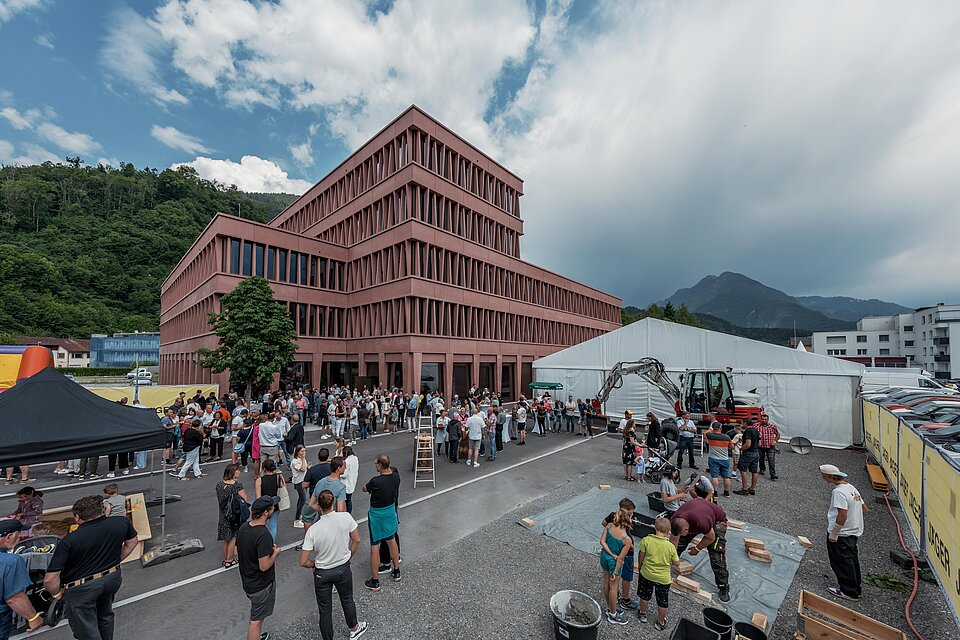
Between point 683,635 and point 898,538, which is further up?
point 683,635

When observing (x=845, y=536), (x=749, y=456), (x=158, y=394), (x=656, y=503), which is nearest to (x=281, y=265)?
(x=158, y=394)

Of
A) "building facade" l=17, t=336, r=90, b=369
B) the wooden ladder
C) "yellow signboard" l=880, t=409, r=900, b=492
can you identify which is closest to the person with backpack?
the wooden ladder

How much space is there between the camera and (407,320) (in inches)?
1180

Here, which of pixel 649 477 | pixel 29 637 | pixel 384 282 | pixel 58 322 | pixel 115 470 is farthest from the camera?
pixel 58 322

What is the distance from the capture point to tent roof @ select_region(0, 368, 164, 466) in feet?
20.3

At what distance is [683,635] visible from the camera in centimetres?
448

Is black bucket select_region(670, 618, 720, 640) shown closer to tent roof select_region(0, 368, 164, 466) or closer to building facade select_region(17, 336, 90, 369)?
tent roof select_region(0, 368, 164, 466)

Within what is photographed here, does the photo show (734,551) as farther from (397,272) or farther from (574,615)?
(397,272)

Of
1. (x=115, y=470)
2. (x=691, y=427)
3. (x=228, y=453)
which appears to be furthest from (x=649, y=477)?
(x=115, y=470)

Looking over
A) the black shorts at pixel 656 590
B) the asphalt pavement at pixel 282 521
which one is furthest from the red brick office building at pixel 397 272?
the black shorts at pixel 656 590

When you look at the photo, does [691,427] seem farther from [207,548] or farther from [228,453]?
[228,453]

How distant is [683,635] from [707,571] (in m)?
3.01

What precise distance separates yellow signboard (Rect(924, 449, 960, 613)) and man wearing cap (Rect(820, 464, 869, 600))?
0.85 m

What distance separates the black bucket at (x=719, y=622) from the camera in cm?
454
